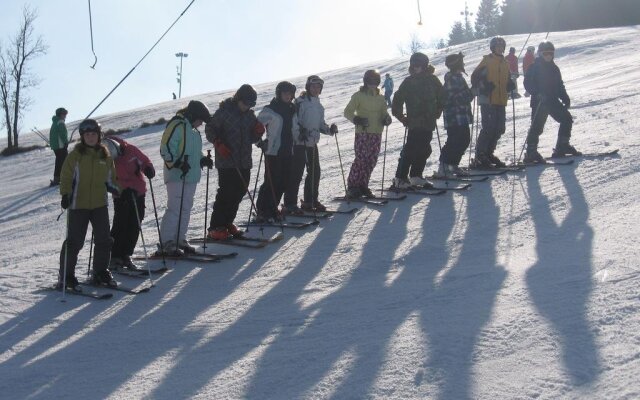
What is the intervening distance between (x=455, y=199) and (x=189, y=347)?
5.59 meters

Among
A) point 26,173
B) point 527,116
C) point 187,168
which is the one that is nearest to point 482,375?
point 187,168

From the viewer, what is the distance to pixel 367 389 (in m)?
4.95

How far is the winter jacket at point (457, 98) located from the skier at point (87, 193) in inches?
211

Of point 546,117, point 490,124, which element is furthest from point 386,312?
point 546,117

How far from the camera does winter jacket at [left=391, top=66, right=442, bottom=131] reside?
11109 mm

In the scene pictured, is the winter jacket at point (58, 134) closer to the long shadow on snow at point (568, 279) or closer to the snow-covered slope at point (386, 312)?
the snow-covered slope at point (386, 312)

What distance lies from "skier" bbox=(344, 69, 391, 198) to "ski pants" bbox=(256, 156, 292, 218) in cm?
117

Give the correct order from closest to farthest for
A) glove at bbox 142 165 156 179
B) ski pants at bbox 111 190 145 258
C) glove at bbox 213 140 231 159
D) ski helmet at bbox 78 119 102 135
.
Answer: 1. ski helmet at bbox 78 119 102 135
2. glove at bbox 142 165 156 179
3. ski pants at bbox 111 190 145 258
4. glove at bbox 213 140 231 159

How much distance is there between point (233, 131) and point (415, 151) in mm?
3092

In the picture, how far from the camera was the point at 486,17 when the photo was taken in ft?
345

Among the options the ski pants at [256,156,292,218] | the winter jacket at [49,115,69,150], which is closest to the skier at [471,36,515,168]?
the ski pants at [256,156,292,218]

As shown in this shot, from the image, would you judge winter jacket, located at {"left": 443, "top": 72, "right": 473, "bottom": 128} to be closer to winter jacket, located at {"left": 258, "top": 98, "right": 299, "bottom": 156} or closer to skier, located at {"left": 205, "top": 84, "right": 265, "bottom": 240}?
winter jacket, located at {"left": 258, "top": 98, "right": 299, "bottom": 156}

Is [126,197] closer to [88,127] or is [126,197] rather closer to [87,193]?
[87,193]

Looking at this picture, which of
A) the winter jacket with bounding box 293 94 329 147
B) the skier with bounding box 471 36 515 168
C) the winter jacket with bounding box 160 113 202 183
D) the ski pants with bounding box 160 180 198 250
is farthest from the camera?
the skier with bounding box 471 36 515 168
